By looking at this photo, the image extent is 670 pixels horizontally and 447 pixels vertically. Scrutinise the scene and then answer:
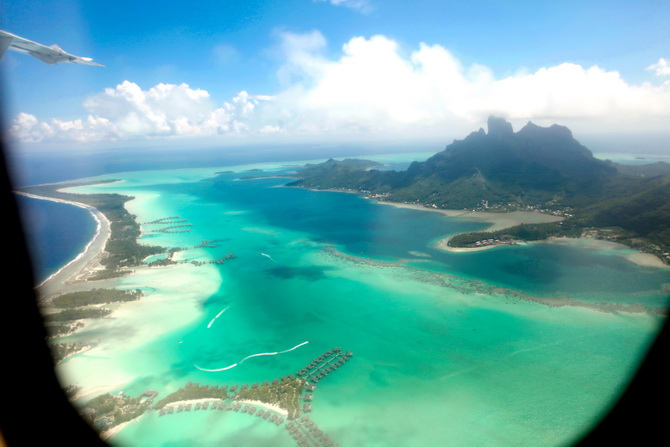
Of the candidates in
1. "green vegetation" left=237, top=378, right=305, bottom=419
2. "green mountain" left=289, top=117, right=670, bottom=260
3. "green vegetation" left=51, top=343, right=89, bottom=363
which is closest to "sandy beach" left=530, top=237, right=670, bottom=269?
"green mountain" left=289, top=117, right=670, bottom=260

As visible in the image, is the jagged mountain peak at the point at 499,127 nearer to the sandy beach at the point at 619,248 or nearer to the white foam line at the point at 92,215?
the sandy beach at the point at 619,248

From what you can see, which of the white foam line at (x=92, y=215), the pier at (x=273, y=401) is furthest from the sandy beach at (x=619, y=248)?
the white foam line at (x=92, y=215)

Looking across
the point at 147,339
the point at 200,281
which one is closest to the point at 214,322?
the point at 147,339

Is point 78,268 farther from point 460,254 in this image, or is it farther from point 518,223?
point 518,223

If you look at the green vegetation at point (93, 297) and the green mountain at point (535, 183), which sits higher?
the green mountain at point (535, 183)

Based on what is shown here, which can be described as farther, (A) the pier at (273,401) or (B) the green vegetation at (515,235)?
(B) the green vegetation at (515,235)

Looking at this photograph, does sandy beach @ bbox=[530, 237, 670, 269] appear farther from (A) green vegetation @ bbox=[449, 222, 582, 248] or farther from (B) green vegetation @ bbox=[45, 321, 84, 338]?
(B) green vegetation @ bbox=[45, 321, 84, 338]

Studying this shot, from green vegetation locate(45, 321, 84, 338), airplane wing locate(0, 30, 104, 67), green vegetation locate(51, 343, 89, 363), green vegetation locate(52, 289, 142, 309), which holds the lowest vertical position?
green vegetation locate(51, 343, 89, 363)
